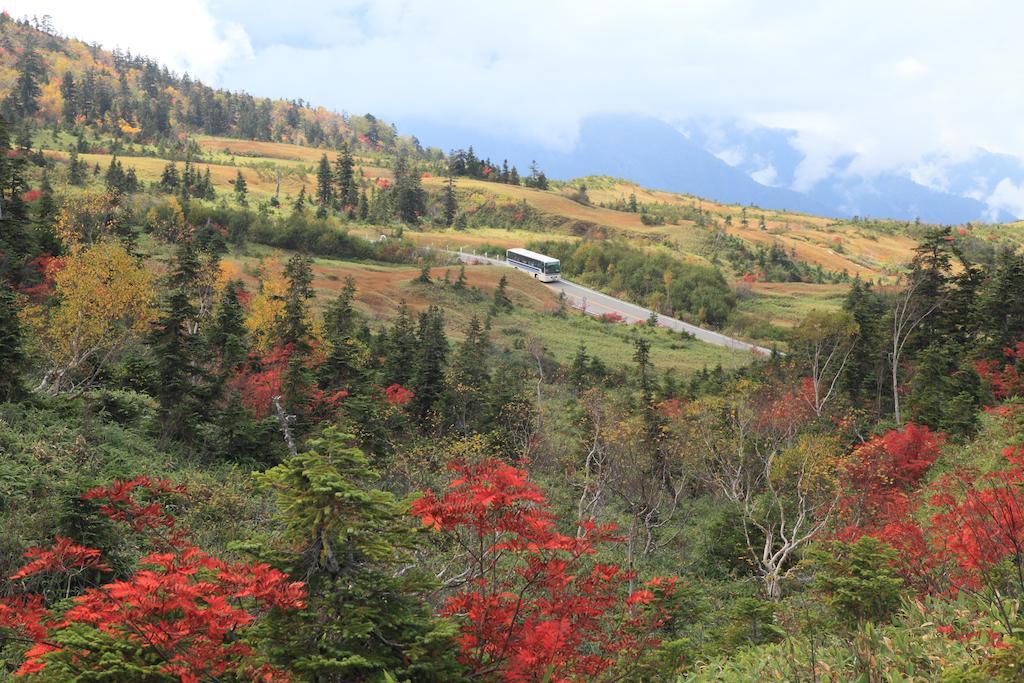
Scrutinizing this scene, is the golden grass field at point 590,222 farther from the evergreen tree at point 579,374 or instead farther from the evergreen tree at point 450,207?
the evergreen tree at point 579,374

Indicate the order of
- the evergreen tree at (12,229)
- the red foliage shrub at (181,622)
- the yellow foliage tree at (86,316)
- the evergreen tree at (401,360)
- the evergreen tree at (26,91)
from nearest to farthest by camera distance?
the red foliage shrub at (181,622)
the yellow foliage tree at (86,316)
the evergreen tree at (12,229)
the evergreen tree at (401,360)
the evergreen tree at (26,91)

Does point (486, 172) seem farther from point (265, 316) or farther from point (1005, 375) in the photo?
point (1005, 375)

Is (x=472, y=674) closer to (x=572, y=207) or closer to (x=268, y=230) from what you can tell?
(x=268, y=230)

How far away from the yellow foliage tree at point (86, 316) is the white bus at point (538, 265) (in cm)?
5248

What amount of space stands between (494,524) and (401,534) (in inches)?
52.4

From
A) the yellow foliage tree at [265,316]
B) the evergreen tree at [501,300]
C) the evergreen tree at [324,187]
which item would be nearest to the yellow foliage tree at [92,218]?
the yellow foliage tree at [265,316]

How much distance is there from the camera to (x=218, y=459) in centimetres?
2456

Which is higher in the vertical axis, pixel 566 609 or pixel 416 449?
pixel 566 609

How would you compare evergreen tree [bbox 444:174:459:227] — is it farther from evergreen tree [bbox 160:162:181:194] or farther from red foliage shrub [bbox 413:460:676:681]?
red foliage shrub [bbox 413:460:676:681]

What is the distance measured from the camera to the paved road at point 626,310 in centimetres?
6450

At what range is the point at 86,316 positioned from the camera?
27453 millimetres

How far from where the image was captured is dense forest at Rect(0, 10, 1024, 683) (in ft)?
23.9

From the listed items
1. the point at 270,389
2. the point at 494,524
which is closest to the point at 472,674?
the point at 494,524

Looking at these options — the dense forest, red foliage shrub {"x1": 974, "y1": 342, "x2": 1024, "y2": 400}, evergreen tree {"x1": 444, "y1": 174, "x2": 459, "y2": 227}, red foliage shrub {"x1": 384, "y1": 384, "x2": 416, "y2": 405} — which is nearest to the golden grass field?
evergreen tree {"x1": 444, "y1": 174, "x2": 459, "y2": 227}
